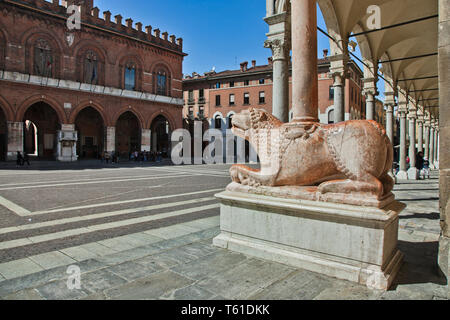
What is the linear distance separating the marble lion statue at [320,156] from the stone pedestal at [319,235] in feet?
0.81

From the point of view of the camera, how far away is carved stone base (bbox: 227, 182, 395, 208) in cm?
285

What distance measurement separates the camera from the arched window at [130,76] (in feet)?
96.6

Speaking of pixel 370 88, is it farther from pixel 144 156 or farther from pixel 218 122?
pixel 218 122

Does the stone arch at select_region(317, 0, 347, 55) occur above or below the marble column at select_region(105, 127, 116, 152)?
above

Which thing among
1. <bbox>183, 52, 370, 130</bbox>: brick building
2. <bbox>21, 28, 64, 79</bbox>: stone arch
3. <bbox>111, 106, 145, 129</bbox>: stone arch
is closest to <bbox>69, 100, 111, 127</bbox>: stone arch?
<bbox>111, 106, 145, 129</bbox>: stone arch

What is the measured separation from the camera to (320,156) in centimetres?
322

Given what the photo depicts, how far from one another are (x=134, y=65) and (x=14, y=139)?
44.7ft

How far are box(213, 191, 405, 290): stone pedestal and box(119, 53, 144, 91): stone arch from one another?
28.9 meters

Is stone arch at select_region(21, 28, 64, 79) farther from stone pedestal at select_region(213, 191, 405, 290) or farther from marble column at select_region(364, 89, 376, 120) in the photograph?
stone pedestal at select_region(213, 191, 405, 290)

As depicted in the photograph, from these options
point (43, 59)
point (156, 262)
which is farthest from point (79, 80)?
point (156, 262)

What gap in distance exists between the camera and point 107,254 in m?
3.53

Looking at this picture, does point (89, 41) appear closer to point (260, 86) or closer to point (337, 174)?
point (260, 86)

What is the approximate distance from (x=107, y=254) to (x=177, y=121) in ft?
102
